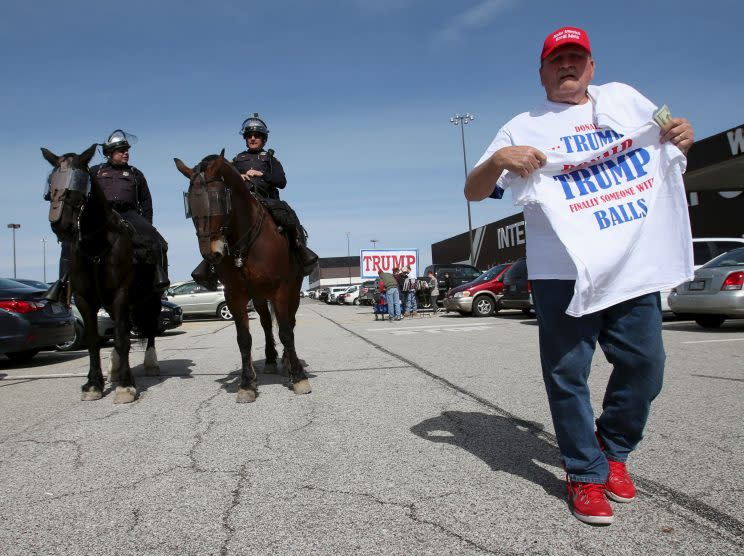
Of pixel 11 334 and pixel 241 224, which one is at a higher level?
pixel 241 224

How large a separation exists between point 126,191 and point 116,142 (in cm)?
54

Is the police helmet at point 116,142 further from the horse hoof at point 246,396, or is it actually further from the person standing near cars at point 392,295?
the person standing near cars at point 392,295

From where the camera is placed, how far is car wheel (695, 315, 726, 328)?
1114cm

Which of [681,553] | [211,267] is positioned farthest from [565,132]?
[211,267]

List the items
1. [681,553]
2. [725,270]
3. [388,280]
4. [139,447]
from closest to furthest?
[681,553] → [139,447] → [725,270] → [388,280]

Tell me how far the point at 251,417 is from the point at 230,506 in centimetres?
195

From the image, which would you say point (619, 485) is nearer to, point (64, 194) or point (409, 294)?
point (64, 194)

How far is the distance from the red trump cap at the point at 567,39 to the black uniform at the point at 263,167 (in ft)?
13.3

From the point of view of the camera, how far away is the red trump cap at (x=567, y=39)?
279 cm

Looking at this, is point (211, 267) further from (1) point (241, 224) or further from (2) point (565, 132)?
(2) point (565, 132)

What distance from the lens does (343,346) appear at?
10.6 m

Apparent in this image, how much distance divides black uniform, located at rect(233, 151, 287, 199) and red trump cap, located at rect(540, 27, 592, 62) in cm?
406

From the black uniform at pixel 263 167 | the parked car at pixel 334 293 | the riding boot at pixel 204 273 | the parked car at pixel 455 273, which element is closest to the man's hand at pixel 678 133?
→ the black uniform at pixel 263 167

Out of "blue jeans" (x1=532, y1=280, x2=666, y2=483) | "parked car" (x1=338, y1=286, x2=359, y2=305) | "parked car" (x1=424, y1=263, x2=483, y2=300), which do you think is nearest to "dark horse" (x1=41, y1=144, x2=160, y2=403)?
"blue jeans" (x1=532, y1=280, x2=666, y2=483)
